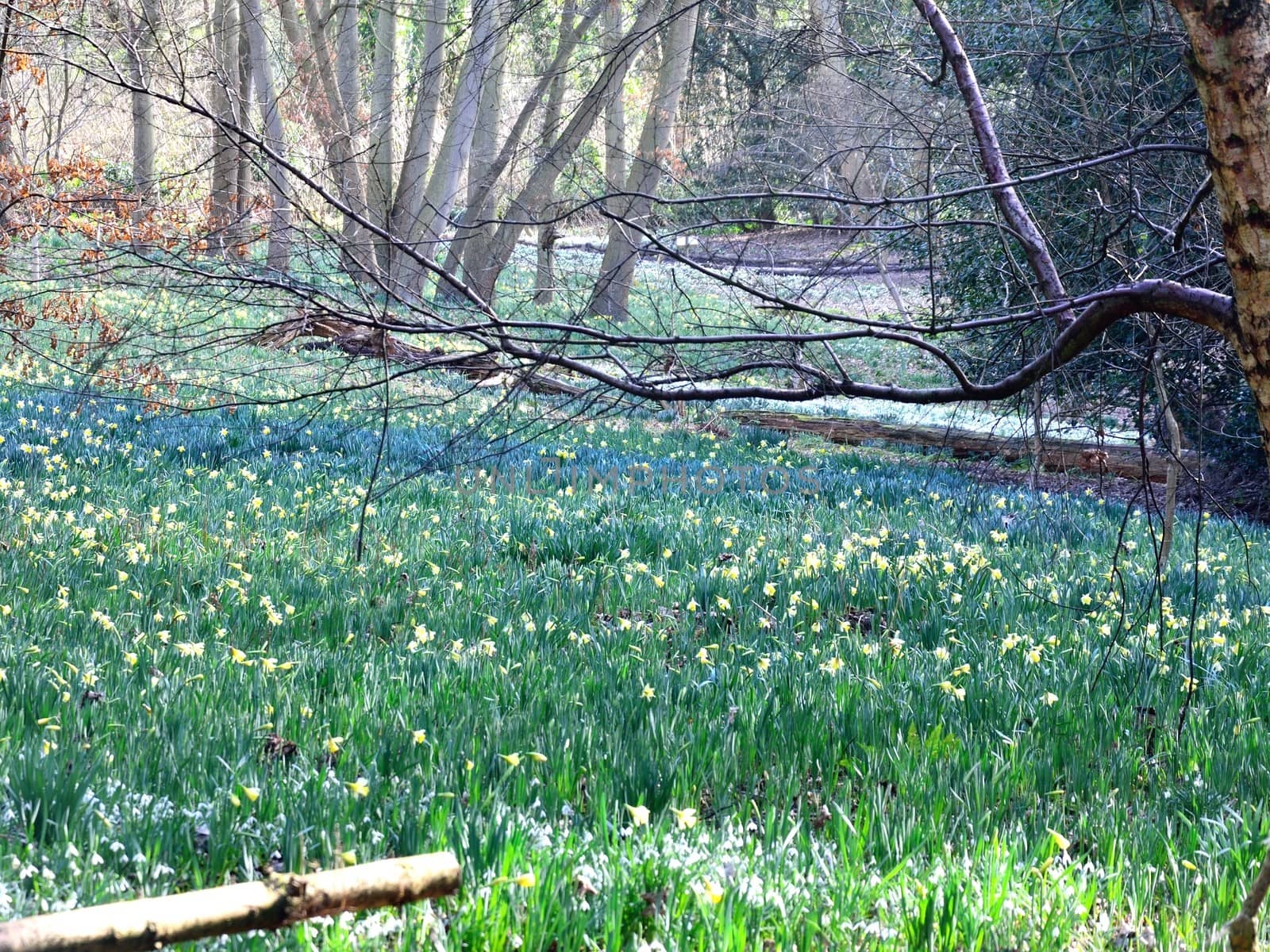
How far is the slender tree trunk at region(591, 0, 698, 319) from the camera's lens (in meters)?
3.97

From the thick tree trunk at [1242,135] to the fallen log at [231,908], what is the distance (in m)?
1.68

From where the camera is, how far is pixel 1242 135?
195 centimetres

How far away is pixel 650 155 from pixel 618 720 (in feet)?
36.7

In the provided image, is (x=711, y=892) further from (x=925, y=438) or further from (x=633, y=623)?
(x=925, y=438)

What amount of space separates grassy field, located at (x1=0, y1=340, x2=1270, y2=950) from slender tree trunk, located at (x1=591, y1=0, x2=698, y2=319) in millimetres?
1077

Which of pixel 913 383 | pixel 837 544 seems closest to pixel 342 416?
pixel 837 544

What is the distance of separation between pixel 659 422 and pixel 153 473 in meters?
7.96

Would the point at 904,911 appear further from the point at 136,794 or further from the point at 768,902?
the point at 136,794

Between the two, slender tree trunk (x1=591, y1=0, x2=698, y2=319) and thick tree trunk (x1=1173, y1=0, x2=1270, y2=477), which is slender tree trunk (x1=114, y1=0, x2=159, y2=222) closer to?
slender tree trunk (x1=591, y1=0, x2=698, y2=319)

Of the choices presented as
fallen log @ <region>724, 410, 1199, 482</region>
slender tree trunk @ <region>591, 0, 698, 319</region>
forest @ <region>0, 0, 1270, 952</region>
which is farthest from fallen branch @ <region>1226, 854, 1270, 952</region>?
fallen log @ <region>724, 410, 1199, 482</region>

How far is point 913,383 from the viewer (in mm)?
22766

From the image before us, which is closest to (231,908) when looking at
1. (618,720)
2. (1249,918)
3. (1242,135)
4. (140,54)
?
(1249,918)

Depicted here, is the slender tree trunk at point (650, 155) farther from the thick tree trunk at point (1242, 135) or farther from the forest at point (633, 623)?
the thick tree trunk at point (1242, 135)

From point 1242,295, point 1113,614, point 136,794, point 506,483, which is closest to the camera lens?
point 1242,295
